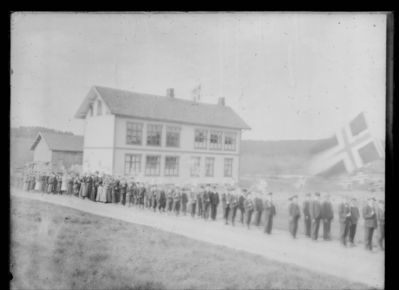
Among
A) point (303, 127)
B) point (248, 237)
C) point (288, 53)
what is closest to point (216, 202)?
point (248, 237)

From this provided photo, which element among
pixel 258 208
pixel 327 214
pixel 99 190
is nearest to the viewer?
pixel 327 214

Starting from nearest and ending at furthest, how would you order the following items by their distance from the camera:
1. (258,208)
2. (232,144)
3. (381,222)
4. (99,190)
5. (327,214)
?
(381,222), (327,214), (258,208), (232,144), (99,190)

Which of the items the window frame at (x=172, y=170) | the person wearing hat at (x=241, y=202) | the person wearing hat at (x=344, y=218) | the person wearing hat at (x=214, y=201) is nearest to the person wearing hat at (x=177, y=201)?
the window frame at (x=172, y=170)

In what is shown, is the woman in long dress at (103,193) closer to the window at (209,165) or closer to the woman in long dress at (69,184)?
the woman in long dress at (69,184)

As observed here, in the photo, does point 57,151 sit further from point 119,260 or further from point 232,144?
point 232,144

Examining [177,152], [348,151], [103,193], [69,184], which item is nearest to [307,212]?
[348,151]

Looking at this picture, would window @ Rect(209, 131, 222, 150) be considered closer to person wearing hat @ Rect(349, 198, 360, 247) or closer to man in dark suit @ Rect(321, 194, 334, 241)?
man in dark suit @ Rect(321, 194, 334, 241)

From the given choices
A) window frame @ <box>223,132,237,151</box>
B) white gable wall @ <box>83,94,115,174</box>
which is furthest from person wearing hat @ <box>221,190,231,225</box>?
white gable wall @ <box>83,94,115,174</box>
